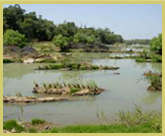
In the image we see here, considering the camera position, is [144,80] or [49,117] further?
[144,80]

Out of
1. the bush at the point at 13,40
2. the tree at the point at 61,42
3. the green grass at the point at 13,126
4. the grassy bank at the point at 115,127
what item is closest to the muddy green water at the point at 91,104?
the grassy bank at the point at 115,127

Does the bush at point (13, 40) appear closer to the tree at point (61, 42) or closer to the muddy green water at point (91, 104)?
the tree at point (61, 42)

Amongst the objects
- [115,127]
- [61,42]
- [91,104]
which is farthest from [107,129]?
[61,42]

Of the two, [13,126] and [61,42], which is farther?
[61,42]

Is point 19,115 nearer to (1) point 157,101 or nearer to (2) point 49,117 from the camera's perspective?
(2) point 49,117

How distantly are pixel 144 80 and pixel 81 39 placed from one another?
36.5m

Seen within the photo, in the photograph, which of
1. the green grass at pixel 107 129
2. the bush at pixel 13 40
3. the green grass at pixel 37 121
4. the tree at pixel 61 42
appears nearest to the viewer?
the green grass at pixel 107 129

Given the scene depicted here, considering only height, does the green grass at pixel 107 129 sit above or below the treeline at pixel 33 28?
below

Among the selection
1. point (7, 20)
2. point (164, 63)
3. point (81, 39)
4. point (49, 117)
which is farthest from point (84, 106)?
point (7, 20)

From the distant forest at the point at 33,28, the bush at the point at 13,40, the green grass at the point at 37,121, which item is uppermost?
the distant forest at the point at 33,28

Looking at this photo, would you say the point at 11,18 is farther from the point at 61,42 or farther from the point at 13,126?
the point at 13,126

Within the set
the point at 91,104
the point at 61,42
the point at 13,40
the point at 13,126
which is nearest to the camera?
the point at 13,126

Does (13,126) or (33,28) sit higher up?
(33,28)

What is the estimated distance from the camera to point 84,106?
11781 mm
